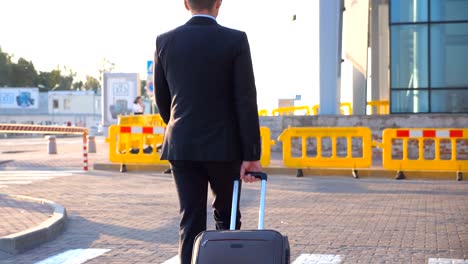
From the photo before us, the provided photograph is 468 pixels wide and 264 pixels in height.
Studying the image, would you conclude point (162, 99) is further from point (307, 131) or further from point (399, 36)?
point (399, 36)

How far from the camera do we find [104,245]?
A: 26.9 ft

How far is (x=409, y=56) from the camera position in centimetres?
2419

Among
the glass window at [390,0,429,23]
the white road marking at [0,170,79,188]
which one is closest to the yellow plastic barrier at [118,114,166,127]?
the white road marking at [0,170,79,188]

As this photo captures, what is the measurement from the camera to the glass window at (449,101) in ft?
77.4

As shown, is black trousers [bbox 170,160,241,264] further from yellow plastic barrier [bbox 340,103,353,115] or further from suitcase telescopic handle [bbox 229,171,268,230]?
yellow plastic barrier [bbox 340,103,353,115]

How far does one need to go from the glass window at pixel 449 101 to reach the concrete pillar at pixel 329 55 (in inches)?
118

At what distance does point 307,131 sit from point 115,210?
687cm

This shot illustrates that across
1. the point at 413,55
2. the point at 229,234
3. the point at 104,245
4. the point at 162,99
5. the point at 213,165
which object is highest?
the point at 413,55

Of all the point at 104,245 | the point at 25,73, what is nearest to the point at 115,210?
the point at 104,245

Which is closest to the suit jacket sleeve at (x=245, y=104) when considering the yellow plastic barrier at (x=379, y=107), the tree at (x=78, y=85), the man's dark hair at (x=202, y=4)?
the man's dark hair at (x=202, y=4)

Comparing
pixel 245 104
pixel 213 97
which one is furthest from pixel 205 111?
pixel 245 104

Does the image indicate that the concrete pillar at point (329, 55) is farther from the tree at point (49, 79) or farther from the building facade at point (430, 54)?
the tree at point (49, 79)

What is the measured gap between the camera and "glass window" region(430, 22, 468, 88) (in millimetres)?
23578

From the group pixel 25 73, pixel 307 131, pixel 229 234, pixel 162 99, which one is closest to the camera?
pixel 229 234
